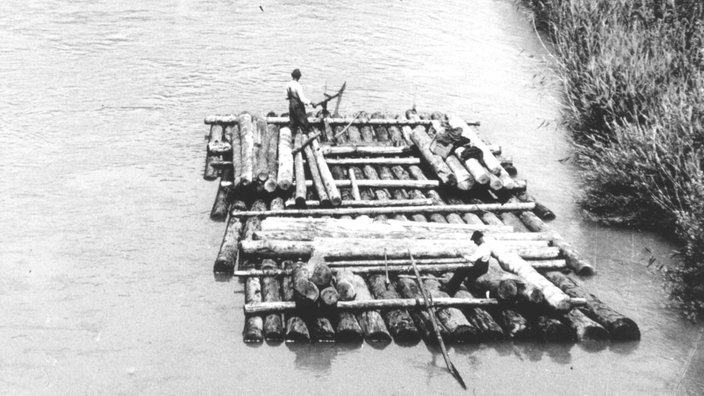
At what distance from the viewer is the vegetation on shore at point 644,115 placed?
12617mm

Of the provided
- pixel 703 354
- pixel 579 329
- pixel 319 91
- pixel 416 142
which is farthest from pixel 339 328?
pixel 319 91

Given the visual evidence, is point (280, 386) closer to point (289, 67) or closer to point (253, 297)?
point (253, 297)

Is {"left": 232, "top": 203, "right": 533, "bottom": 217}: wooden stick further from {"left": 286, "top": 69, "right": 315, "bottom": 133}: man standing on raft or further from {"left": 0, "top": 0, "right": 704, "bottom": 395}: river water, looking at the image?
{"left": 286, "top": 69, "right": 315, "bottom": 133}: man standing on raft

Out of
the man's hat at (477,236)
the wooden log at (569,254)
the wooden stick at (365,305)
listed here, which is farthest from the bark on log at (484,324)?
the wooden log at (569,254)

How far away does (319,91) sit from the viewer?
20.1 meters

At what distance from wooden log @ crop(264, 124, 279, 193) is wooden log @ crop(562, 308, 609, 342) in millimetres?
5948

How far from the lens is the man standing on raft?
609 inches

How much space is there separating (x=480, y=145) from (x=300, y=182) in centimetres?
429

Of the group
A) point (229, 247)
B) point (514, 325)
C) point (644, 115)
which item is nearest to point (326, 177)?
point (229, 247)

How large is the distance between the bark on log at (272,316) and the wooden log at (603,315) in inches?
180

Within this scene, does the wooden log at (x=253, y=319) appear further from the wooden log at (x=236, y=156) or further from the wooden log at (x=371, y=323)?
the wooden log at (x=236, y=156)

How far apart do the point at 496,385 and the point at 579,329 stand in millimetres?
1787

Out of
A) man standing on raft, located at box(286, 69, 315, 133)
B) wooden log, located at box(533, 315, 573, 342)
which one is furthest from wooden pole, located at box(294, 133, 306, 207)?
wooden log, located at box(533, 315, 573, 342)

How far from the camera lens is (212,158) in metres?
15.5
